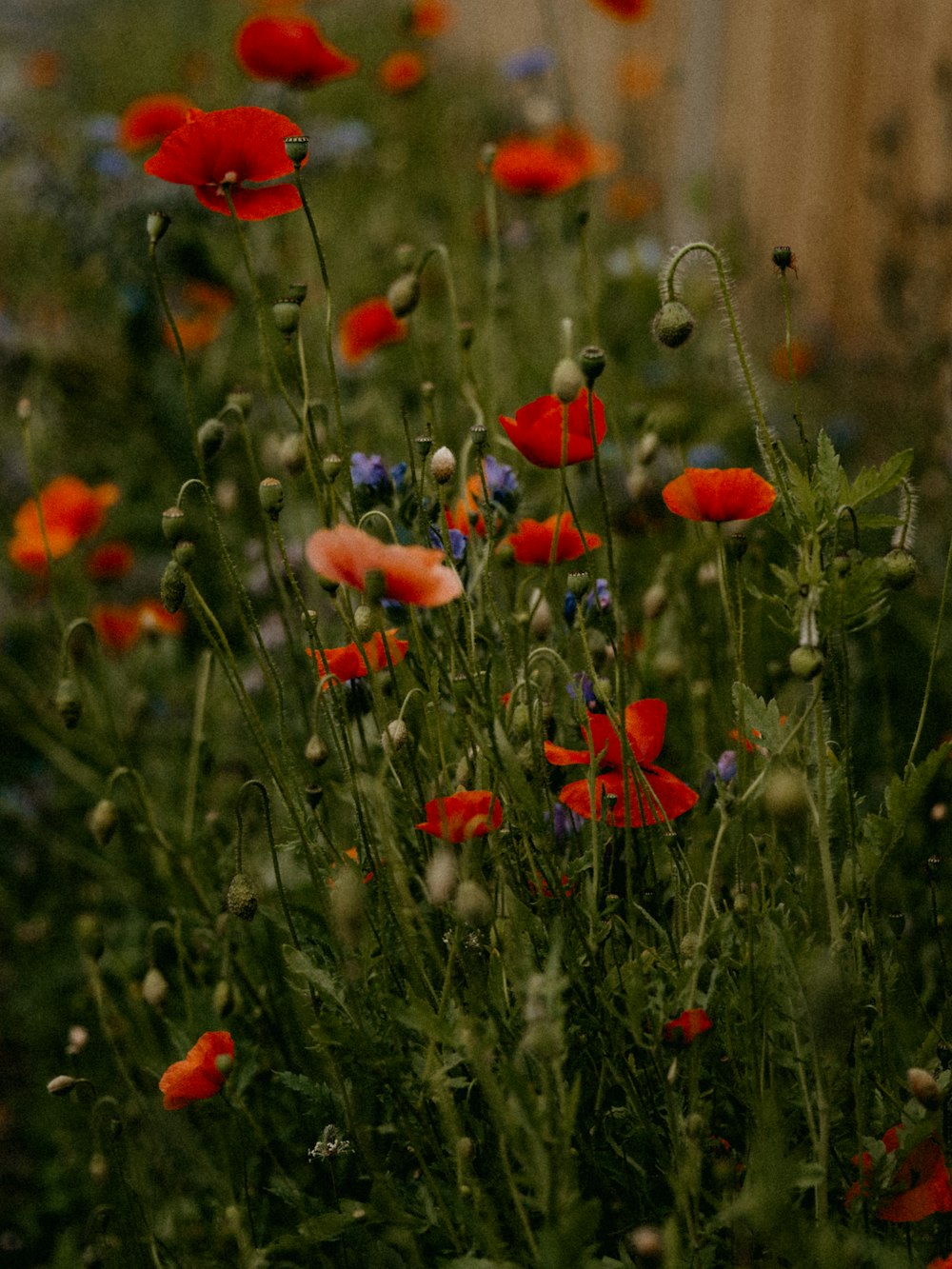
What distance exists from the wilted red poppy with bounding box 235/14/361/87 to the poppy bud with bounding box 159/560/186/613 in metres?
0.94

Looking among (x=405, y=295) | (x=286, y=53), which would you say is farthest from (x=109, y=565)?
(x=405, y=295)

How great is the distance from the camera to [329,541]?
90 centimetres

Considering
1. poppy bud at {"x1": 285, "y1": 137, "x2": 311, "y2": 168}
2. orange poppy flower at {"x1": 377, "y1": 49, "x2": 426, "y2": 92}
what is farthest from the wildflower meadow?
orange poppy flower at {"x1": 377, "y1": 49, "x2": 426, "y2": 92}

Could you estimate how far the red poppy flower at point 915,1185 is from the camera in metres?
0.97

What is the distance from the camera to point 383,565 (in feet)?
2.95

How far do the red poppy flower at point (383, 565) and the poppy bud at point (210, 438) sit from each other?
38cm

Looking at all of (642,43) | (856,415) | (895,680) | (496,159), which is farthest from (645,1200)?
(642,43)

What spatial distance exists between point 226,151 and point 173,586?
409mm

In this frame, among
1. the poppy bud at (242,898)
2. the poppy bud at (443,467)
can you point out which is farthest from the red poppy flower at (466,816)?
the poppy bud at (443,467)

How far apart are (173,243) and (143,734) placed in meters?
1.66

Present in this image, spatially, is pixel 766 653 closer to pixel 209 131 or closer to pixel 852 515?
pixel 852 515

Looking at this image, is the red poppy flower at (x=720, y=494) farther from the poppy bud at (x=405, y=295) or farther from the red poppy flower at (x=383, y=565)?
the poppy bud at (x=405, y=295)

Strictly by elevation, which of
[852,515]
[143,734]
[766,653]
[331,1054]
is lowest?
[143,734]

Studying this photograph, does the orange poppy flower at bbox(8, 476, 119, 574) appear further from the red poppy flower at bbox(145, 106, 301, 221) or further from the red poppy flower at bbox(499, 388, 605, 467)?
the red poppy flower at bbox(499, 388, 605, 467)
